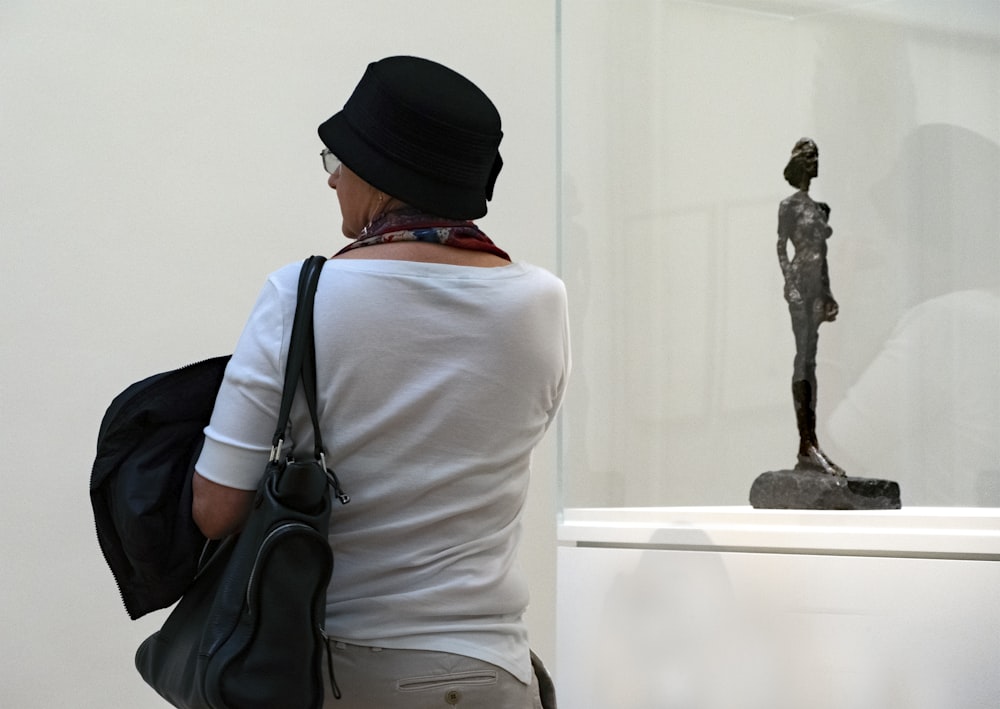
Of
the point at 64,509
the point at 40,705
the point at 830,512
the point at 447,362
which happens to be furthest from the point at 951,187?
the point at 40,705

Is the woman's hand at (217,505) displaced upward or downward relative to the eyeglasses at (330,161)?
downward

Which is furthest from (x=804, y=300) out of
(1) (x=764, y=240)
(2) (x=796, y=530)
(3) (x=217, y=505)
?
(3) (x=217, y=505)

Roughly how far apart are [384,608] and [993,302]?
5.05ft

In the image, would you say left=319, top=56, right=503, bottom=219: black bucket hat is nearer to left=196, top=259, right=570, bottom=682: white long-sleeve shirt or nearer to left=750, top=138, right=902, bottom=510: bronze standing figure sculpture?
left=196, top=259, right=570, bottom=682: white long-sleeve shirt

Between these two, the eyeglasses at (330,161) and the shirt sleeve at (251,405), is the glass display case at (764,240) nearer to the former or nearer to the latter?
the eyeglasses at (330,161)

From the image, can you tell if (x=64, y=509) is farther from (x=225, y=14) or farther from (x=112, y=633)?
(x=225, y=14)

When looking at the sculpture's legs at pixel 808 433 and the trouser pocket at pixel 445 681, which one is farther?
the sculpture's legs at pixel 808 433

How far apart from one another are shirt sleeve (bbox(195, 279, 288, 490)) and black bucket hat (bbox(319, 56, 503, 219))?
182 millimetres

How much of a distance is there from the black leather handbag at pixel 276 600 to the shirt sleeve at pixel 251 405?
2cm

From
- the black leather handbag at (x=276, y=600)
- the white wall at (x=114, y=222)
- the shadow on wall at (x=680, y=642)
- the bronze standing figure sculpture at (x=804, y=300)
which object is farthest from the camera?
the white wall at (x=114, y=222)

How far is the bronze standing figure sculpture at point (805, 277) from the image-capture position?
8.29 feet

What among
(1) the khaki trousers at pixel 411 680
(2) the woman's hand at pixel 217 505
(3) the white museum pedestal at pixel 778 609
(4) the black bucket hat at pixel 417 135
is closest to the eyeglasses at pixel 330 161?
(4) the black bucket hat at pixel 417 135

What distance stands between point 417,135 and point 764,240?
1.56m

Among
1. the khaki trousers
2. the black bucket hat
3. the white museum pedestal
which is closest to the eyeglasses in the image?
the black bucket hat
